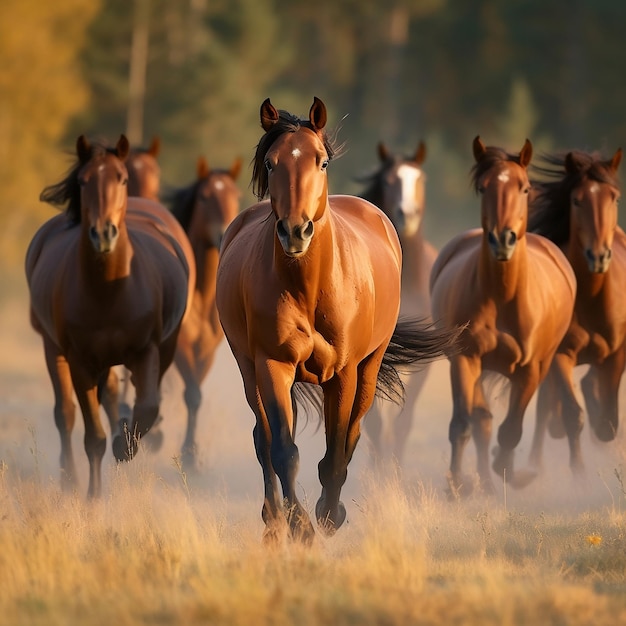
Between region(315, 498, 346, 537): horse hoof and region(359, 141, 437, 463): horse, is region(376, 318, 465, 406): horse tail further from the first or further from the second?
region(359, 141, 437, 463): horse

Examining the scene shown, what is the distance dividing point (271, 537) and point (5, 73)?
18.9 metres

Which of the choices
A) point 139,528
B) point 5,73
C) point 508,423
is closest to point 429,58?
point 5,73

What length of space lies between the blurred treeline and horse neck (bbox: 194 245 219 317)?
12.1 ft

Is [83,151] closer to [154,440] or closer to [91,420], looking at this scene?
[91,420]

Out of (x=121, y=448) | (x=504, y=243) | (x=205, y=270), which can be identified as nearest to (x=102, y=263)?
(x=121, y=448)

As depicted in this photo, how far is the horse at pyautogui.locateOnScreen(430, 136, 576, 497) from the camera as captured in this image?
9023 mm

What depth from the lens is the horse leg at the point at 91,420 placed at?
851cm

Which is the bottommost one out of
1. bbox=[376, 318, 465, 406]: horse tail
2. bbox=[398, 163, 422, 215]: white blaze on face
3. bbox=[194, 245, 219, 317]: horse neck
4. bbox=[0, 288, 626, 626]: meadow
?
bbox=[0, 288, 626, 626]: meadow

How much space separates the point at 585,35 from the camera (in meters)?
42.4

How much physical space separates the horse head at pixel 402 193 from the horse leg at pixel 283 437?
222 inches

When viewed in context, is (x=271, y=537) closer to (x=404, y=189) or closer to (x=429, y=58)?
(x=404, y=189)

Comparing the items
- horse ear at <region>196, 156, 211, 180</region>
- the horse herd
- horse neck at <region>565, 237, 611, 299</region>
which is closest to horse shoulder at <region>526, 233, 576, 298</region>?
the horse herd

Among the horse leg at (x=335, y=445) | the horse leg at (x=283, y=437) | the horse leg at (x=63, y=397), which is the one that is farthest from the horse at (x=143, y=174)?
the horse leg at (x=283, y=437)

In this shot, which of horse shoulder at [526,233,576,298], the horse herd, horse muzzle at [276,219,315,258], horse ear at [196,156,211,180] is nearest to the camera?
horse muzzle at [276,219,315,258]
